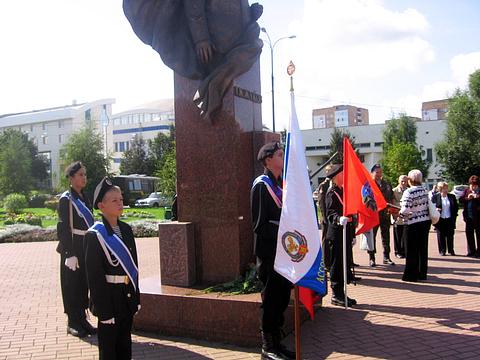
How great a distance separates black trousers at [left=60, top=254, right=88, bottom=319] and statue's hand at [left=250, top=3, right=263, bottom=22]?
3743 millimetres

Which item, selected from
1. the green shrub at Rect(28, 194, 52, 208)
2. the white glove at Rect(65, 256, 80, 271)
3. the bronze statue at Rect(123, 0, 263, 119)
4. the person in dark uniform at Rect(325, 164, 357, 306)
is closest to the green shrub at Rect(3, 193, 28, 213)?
the green shrub at Rect(28, 194, 52, 208)

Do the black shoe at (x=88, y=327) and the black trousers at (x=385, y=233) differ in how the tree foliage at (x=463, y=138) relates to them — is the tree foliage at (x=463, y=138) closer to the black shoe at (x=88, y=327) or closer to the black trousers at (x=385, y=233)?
the black trousers at (x=385, y=233)

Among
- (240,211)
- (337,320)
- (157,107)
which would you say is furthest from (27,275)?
(157,107)

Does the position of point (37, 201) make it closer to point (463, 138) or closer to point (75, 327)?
point (463, 138)

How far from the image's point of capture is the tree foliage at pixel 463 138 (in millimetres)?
39344

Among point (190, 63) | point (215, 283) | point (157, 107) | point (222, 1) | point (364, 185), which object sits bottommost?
point (215, 283)

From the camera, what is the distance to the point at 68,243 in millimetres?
5957

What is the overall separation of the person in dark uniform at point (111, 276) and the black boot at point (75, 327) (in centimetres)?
217

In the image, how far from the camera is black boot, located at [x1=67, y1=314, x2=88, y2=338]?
235 inches

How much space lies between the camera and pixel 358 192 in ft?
22.4

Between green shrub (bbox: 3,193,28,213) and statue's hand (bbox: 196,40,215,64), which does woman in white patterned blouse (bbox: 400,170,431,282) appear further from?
green shrub (bbox: 3,193,28,213)

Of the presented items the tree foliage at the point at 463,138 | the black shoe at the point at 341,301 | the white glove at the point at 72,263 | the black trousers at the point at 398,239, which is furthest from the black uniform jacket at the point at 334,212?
the tree foliage at the point at 463,138

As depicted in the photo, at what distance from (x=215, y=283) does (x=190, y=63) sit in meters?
2.76

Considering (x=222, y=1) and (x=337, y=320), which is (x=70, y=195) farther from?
(x=337, y=320)
